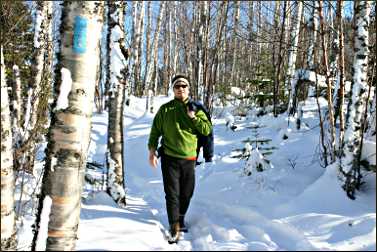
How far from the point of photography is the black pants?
433cm

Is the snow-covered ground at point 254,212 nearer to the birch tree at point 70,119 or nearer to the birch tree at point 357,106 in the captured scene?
the birch tree at point 357,106

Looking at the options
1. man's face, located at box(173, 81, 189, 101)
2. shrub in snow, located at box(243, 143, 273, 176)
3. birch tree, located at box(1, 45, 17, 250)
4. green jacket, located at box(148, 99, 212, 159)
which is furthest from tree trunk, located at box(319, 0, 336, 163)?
birch tree, located at box(1, 45, 17, 250)

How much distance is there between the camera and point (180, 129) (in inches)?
175

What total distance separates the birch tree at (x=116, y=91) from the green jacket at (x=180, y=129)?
4.38 ft

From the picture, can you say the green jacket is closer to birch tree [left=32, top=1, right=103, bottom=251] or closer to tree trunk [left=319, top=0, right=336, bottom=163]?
birch tree [left=32, top=1, right=103, bottom=251]

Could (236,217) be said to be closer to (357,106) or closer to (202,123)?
(202,123)

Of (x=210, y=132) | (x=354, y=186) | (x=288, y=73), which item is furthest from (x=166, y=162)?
(x=288, y=73)

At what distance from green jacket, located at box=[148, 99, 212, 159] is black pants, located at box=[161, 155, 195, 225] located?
9 centimetres

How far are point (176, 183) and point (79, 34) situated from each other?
2205 mm

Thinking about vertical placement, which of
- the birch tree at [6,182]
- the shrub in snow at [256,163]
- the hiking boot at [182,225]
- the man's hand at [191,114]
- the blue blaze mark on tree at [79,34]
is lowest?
the hiking boot at [182,225]

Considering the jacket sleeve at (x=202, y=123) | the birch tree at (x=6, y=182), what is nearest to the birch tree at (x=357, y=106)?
the jacket sleeve at (x=202, y=123)

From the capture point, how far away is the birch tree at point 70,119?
2.70 metres

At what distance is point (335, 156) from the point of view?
17.8 feet

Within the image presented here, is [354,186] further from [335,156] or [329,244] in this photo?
[329,244]
